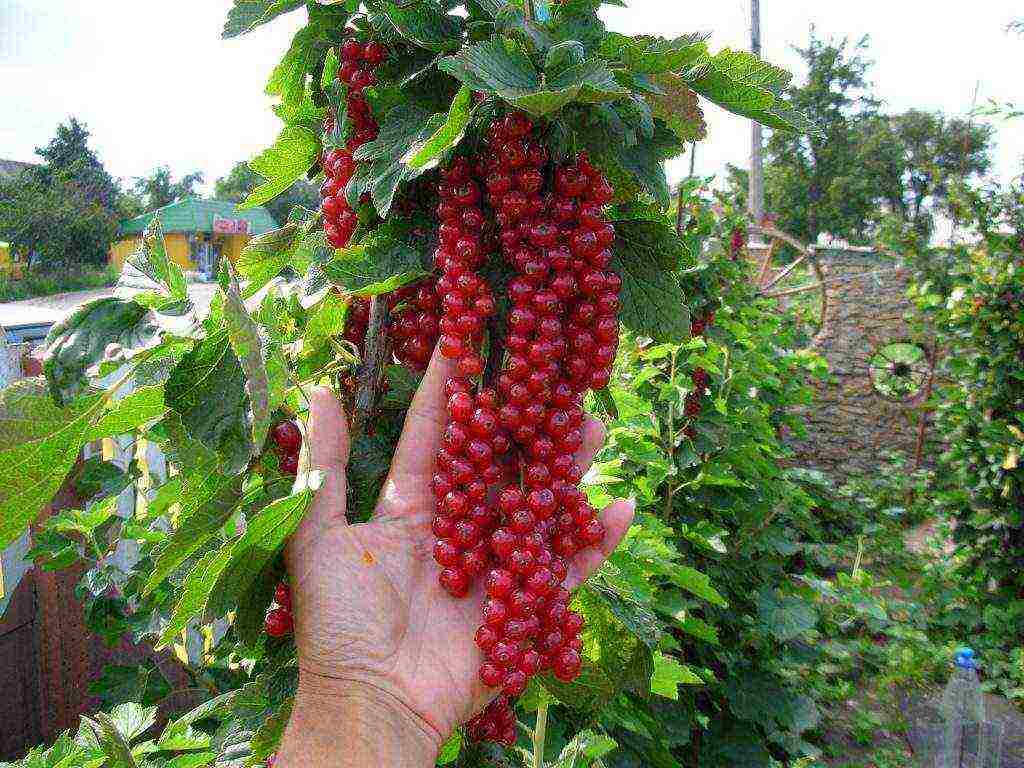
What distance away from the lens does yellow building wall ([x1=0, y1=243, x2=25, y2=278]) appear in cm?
349

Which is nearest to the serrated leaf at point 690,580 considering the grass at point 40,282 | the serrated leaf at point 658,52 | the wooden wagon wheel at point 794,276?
the serrated leaf at point 658,52

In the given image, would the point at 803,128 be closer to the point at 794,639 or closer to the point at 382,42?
the point at 382,42

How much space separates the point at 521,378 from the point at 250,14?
22.0 inches

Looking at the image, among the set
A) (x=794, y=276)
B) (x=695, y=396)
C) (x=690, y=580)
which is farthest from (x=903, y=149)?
(x=690, y=580)

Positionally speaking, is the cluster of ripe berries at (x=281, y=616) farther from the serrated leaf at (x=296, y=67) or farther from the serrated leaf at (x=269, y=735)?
the serrated leaf at (x=296, y=67)

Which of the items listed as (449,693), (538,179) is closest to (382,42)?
(538,179)

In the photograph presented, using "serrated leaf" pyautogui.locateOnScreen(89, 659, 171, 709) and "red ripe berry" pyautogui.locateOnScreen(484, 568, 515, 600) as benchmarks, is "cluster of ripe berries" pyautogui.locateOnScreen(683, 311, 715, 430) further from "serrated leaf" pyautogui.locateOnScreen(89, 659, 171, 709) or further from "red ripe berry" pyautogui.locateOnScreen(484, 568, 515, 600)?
"red ripe berry" pyautogui.locateOnScreen(484, 568, 515, 600)

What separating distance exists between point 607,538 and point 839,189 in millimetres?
27974

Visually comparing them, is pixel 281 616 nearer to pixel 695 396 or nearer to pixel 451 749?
pixel 451 749

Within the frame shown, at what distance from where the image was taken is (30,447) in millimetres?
807

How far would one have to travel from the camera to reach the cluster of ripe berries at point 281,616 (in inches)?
38.6

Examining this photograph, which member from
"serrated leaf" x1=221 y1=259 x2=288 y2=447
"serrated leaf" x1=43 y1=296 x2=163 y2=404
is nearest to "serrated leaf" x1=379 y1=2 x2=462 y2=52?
"serrated leaf" x1=221 y1=259 x2=288 y2=447

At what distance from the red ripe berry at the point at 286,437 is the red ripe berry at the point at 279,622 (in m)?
0.22


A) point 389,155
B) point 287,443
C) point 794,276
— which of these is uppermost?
point 794,276
